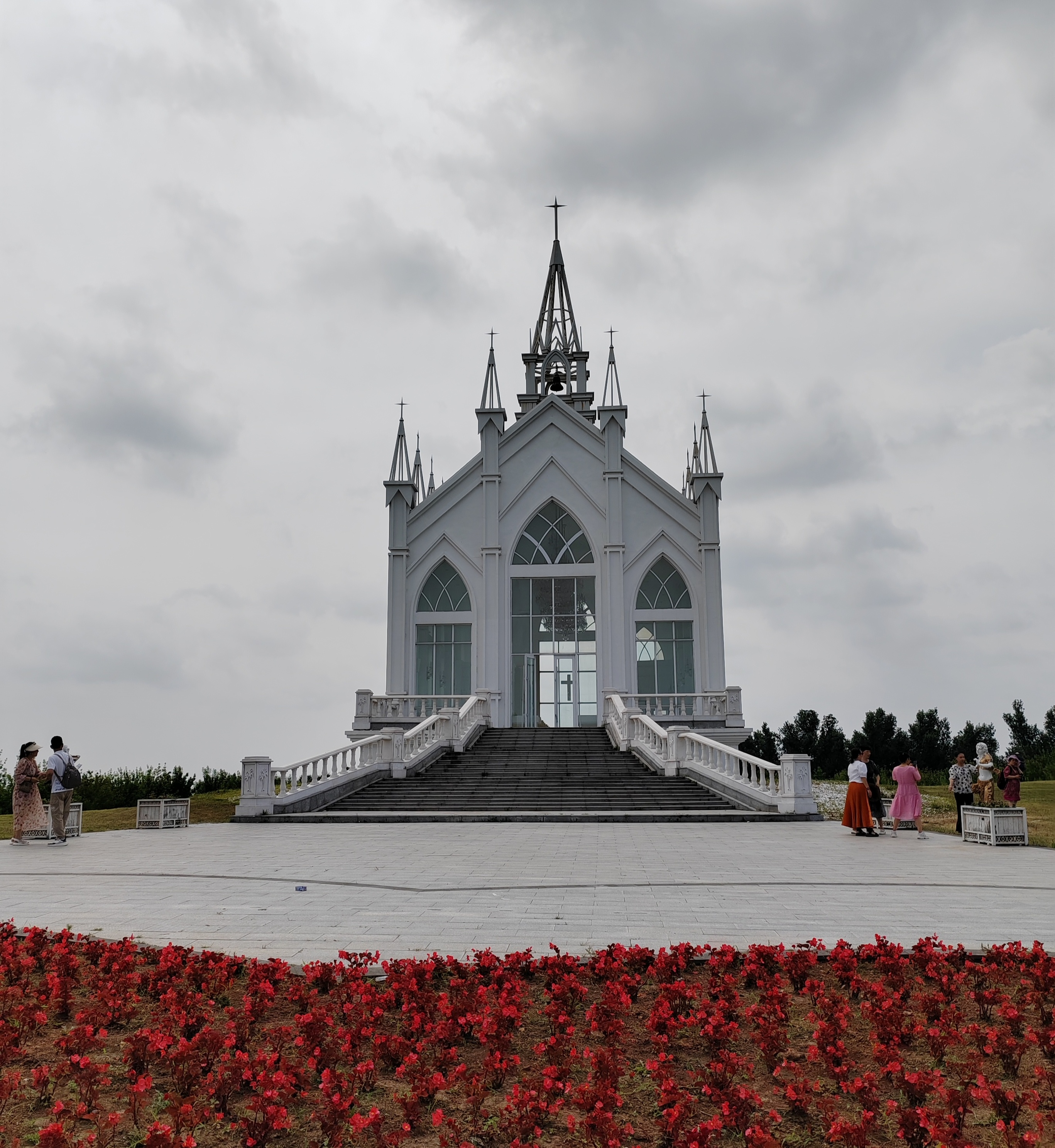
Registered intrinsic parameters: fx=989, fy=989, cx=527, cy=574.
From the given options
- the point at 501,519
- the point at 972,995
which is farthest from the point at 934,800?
the point at 972,995

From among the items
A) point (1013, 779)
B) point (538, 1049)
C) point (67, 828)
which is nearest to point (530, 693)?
point (1013, 779)

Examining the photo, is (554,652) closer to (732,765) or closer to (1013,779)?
(732,765)

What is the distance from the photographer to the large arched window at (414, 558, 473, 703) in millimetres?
36281

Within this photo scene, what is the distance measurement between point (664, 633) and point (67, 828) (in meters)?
23.2

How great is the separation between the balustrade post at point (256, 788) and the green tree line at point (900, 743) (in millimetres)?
19713

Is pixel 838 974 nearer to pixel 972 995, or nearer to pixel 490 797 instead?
pixel 972 995

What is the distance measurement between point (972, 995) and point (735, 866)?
5.88m

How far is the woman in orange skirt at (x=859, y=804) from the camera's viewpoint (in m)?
16.9

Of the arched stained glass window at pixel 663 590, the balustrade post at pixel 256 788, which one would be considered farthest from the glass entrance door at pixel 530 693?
the balustrade post at pixel 256 788

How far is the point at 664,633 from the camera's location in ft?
119

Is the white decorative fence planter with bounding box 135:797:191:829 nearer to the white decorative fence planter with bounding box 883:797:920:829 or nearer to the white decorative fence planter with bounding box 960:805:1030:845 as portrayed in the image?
the white decorative fence planter with bounding box 883:797:920:829

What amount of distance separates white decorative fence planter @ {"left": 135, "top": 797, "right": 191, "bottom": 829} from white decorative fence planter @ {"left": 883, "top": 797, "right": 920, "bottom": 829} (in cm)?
1334

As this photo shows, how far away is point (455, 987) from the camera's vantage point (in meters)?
5.72

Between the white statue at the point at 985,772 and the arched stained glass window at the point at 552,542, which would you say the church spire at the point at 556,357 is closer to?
the arched stained glass window at the point at 552,542
